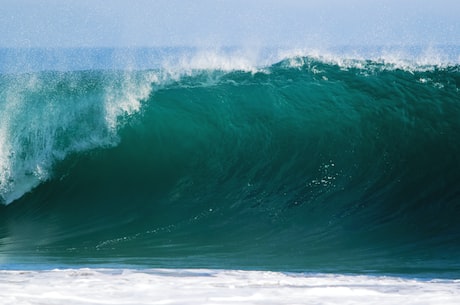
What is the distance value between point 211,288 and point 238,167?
4613 mm

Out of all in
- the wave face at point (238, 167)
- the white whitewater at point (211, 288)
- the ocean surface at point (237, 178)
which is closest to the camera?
the white whitewater at point (211, 288)

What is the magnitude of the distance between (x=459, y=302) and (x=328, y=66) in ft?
23.9

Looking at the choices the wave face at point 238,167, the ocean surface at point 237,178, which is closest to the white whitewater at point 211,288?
the ocean surface at point 237,178

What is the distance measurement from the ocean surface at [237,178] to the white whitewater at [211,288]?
2cm

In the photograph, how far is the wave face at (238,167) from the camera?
7223mm

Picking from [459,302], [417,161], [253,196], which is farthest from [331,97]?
[459,302]

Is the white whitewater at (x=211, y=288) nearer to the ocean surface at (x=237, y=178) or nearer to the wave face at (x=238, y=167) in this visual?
the ocean surface at (x=237, y=178)

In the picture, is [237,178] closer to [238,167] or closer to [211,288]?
[238,167]

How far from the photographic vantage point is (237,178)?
9320 mm

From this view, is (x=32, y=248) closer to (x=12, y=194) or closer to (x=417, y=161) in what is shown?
(x=12, y=194)

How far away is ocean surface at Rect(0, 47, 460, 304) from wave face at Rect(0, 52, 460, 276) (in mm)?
28

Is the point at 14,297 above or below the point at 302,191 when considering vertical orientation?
below

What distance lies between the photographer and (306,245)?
718 centimetres

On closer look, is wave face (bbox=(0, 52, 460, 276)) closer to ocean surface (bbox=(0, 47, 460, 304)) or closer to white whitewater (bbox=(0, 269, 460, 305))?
ocean surface (bbox=(0, 47, 460, 304))
